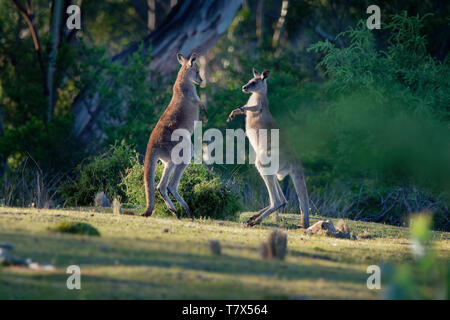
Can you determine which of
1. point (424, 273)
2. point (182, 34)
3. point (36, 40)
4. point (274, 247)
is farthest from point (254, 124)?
point (182, 34)

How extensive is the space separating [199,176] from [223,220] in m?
1.09

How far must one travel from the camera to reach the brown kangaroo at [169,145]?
33.4 feet

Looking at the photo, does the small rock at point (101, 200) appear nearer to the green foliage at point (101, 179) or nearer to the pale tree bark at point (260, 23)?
the green foliage at point (101, 179)

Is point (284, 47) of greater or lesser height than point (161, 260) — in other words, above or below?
above

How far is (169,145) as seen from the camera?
10.2 metres

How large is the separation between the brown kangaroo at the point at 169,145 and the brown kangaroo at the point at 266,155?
2.46ft

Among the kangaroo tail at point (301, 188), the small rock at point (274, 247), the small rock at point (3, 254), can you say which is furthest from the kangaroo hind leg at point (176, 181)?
the small rock at point (3, 254)

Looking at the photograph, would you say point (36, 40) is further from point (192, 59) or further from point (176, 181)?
point (176, 181)

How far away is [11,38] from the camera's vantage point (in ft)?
76.1

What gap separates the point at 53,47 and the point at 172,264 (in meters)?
15.9

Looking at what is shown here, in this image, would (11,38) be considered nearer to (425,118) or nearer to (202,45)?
(202,45)

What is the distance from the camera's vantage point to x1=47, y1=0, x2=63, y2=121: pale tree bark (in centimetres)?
2028
